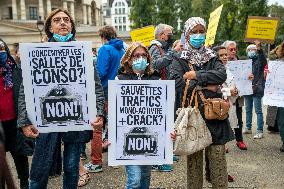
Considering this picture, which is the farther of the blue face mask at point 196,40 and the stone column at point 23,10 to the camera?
the stone column at point 23,10

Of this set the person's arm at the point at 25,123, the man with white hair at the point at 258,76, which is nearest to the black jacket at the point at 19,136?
the person's arm at the point at 25,123

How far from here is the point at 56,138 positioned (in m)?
3.31

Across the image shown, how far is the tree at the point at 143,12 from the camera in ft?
169

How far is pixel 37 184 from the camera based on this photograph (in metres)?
3.31

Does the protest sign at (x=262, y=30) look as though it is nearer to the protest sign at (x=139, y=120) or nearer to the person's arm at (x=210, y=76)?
the person's arm at (x=210, y=76)

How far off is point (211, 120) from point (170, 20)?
49.1 m

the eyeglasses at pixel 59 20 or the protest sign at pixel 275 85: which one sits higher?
the eyeglasses at pixel 59 20

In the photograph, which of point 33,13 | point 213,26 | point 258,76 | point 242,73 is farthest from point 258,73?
point 33,13

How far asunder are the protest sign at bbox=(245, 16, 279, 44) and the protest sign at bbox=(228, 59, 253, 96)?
58cm

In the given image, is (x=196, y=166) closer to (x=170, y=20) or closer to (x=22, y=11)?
(x=170, y=20)

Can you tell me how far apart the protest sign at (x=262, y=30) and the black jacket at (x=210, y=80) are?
3469 millimetres

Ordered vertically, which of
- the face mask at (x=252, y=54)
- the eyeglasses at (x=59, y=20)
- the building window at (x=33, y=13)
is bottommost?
the face mask at (x=252, y=54)

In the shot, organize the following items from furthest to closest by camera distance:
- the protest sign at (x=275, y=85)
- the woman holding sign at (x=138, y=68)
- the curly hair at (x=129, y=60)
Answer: the protest sign at (x=275, y=85) < the curly hair at (x=129, y=60) < the woman holding sign at (x=138, y=68)

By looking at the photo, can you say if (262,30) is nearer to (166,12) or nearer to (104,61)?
(104,61)
